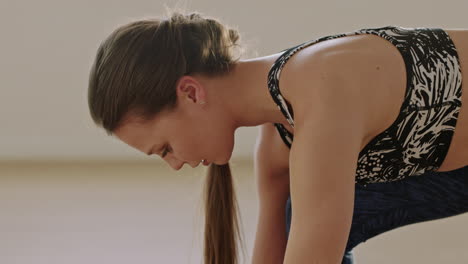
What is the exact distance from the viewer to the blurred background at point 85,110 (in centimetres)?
224

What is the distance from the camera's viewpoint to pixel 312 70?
36.5 inches

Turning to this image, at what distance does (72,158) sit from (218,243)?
1640mm

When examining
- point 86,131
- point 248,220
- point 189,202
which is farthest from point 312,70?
point 86,131

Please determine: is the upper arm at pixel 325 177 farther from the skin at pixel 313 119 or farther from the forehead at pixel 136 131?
the forehead at pixel 136 131

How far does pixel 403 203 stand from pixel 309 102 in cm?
Answer: 38

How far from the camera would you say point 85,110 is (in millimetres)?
2744

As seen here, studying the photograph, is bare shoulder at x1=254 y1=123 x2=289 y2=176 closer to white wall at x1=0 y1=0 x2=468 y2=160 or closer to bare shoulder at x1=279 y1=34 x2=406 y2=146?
bare shoulder at x1=279 y1=34 x2=406 y2=146

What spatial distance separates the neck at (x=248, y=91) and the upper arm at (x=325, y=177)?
130 mm

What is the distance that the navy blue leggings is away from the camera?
118 cm

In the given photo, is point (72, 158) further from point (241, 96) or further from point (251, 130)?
point (241, 96)

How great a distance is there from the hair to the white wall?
151 centimetres

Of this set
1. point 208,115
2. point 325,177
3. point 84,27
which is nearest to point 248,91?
point 208,115

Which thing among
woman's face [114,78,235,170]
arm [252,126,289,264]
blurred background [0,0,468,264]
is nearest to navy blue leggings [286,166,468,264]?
arm [252,126,289,264]

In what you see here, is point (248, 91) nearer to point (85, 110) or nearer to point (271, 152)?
point (271, 152)
